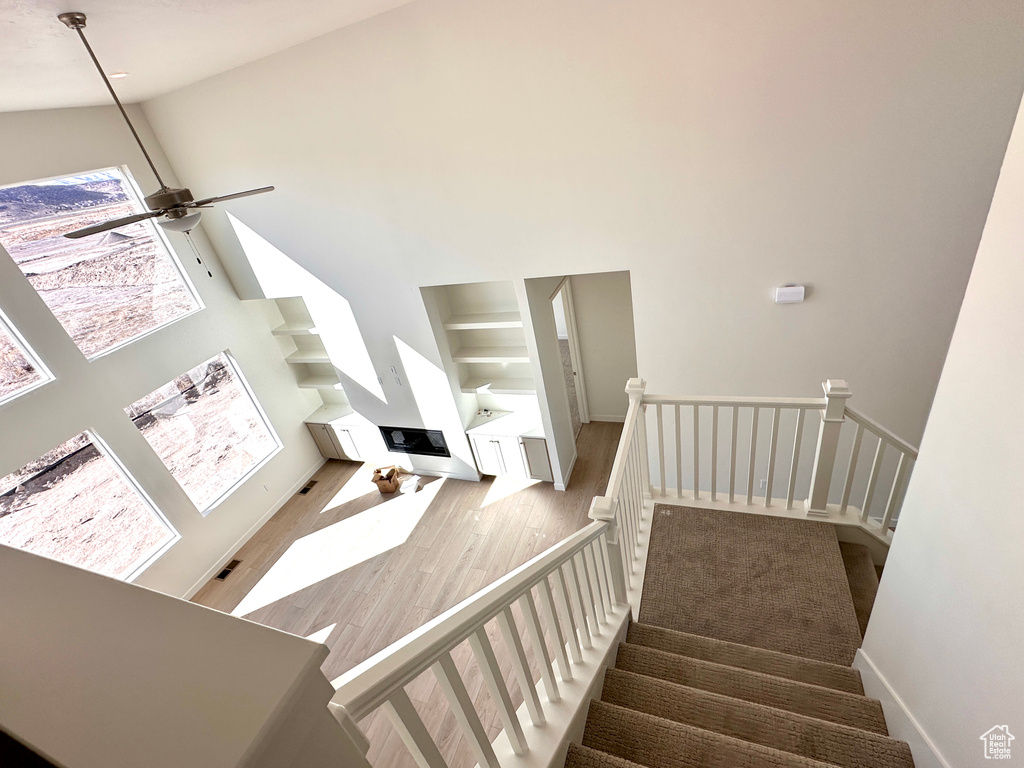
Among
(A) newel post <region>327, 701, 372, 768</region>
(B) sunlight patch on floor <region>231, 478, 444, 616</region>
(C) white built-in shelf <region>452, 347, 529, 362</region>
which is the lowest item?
(B) sunlight patch on floor <region>231, 478, 444, 616</region>

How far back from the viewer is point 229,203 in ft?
16.8

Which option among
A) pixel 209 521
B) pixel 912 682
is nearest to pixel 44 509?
pixel 209 521

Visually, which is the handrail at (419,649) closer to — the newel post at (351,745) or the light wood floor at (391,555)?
the newel post at (351,745)

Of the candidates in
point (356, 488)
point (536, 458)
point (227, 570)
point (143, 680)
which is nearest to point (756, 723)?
point (143, 680)

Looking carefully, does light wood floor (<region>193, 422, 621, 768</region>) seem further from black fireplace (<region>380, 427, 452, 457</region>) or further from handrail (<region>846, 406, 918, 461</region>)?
handrail (<region>846, 406, 918, 461</region>)

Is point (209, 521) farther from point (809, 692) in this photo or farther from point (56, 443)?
point (809, 692)

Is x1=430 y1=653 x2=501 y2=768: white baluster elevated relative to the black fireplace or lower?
elevated

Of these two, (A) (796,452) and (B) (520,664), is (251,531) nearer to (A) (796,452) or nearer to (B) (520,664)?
(B) (520,664)

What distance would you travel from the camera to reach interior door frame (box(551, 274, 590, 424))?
6.17 m

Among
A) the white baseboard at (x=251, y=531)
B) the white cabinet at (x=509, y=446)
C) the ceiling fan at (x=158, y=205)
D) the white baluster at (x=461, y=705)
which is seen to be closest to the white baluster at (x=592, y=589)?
the white baluster at (x=461, y=705)

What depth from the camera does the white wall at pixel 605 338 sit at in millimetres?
6168

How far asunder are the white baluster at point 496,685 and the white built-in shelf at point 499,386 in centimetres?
402

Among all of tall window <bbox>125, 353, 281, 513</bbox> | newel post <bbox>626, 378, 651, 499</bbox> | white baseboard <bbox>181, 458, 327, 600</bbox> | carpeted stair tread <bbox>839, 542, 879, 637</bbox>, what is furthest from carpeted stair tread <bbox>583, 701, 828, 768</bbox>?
tall window <bbox>125, 353, 281, 513</bbox>

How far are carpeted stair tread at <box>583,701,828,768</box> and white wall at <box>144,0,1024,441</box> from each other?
2866 mm
